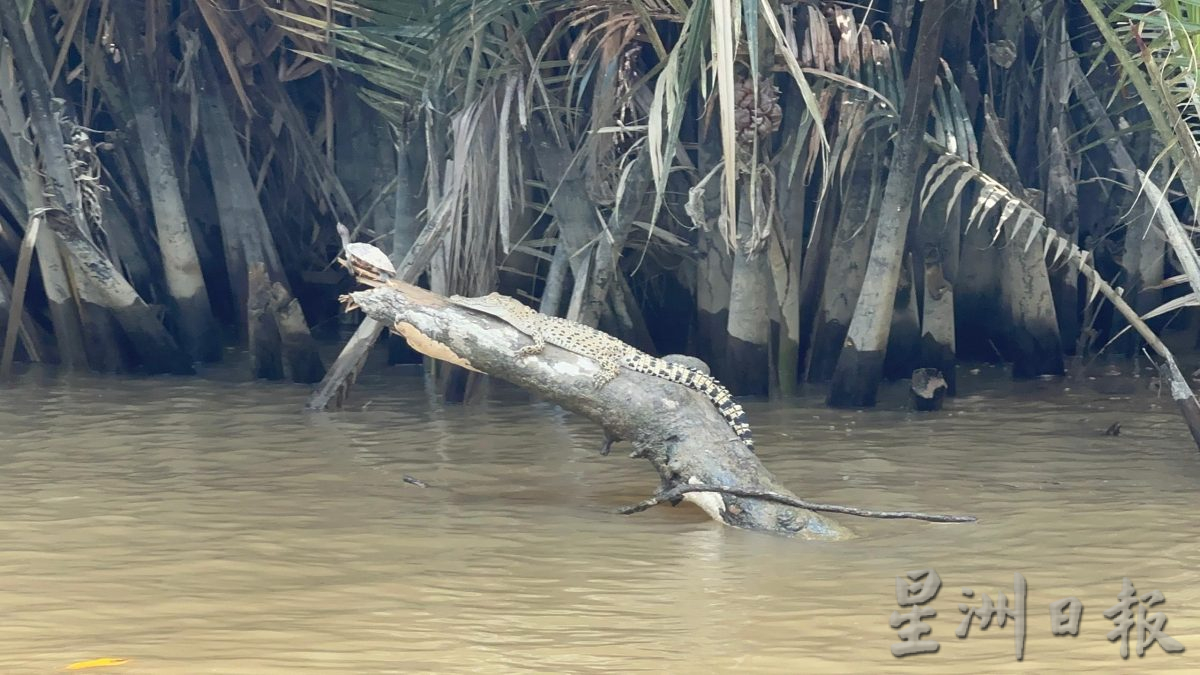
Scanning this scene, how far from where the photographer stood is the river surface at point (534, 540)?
414 centimetres

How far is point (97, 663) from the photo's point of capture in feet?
12.7

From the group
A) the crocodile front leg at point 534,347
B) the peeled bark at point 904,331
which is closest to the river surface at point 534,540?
the peeled bark at point 904,331

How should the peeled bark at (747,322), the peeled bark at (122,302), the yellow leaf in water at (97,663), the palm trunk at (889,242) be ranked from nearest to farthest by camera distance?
the yellow leaf in water at (97,663), the palm trunk at (889,242), the peeled bark at (747,322), the peeled bark at (122,302)

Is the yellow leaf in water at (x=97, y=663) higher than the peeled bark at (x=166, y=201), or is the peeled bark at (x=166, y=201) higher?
the peeled bark at (x=166, y=201)

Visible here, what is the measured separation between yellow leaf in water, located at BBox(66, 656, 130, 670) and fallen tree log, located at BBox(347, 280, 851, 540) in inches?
75.3

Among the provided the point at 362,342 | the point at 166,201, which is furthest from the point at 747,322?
the point at 166,201

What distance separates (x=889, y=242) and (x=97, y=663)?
477 cm

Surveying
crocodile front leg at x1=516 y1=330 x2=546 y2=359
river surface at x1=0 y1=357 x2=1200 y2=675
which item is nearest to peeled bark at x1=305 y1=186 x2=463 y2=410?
river surface at x1=0 y1=357 x2=1200 y2=675

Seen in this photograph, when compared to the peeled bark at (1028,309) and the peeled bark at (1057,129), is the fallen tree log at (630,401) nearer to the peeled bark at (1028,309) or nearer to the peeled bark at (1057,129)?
the peeled bark at (1028,309)

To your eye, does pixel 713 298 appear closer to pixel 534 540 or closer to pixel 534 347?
pixel 534 347

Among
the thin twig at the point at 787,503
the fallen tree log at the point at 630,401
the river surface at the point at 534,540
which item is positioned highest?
the fallen tree log at the point at 630,401

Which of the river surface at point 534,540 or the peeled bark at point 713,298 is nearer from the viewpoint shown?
the river surface at point 534,540

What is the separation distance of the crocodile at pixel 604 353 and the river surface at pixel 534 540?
475 millimetres

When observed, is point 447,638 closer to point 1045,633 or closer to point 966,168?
point 1045,633
